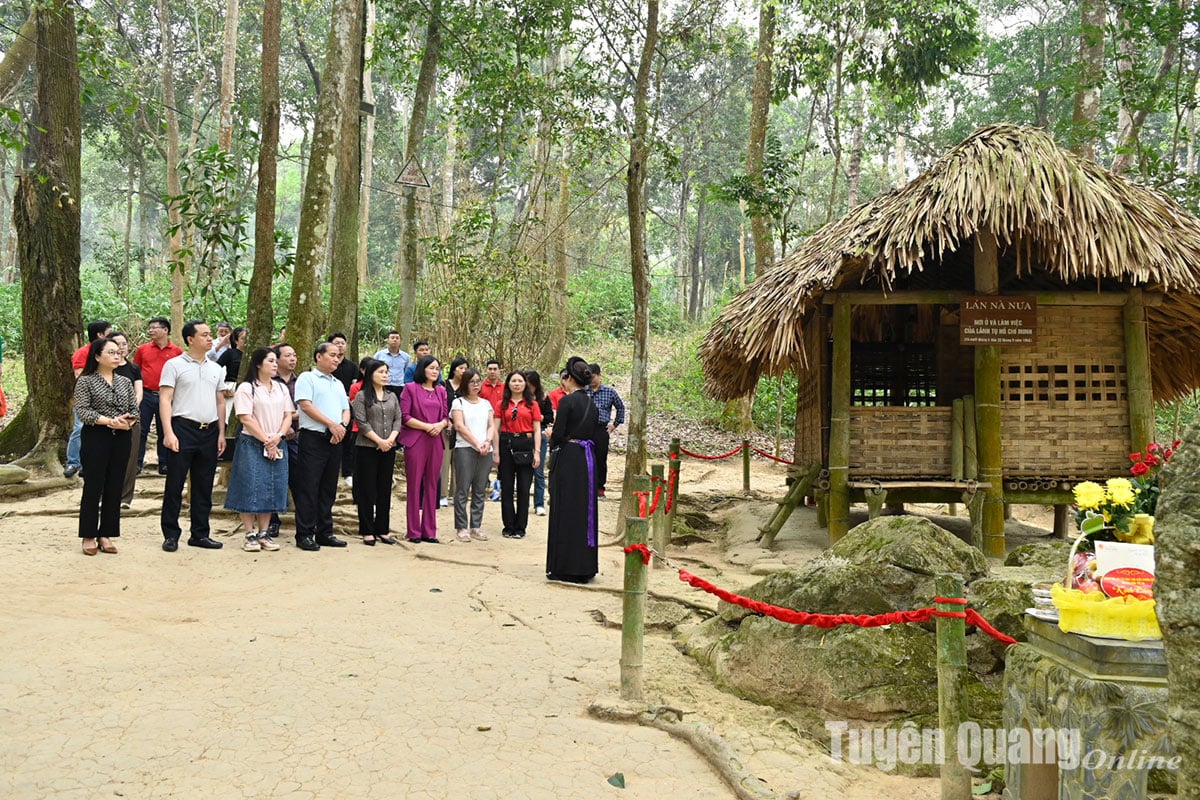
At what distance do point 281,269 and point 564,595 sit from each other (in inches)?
192

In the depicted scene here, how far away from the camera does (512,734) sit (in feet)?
13.4

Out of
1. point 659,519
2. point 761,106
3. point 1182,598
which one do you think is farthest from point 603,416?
point 1182,598

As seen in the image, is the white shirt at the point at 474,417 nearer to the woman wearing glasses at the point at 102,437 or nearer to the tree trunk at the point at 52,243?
the woman wearing glasses at the point at 102,437

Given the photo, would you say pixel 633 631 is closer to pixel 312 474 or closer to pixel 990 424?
pixel 312 474

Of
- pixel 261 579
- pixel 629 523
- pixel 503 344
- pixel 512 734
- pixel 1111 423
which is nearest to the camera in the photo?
pixel 512 734

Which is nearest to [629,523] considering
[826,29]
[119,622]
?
[119,622]

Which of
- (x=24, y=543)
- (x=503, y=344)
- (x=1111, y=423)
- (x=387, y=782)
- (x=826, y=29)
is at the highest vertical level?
(x=826, y=29)

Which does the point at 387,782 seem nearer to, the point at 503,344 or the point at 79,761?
the point at 79,761

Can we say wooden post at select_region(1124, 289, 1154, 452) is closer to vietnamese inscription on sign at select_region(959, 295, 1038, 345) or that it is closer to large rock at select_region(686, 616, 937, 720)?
vietnamese inscription on sign at select_region(959, 295, 1038, 345)

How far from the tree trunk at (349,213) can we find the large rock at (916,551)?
6.62 meters

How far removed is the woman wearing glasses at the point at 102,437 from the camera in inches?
259

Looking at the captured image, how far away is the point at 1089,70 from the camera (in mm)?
12547

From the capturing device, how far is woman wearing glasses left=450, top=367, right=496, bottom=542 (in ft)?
28.6

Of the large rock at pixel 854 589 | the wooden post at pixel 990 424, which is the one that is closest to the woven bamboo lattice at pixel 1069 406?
the wooden post at pixel 990 424
